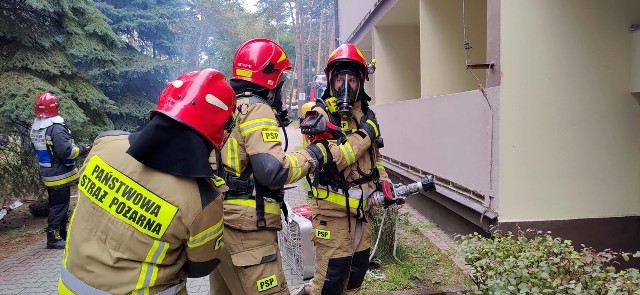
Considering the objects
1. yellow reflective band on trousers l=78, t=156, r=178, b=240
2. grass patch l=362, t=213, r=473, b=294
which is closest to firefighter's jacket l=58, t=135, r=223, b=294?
yellow reflective band on trousers l=78, t=156, r=178, b=240

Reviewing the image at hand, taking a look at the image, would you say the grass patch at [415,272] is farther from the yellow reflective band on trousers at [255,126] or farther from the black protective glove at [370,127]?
the yellow reflective band on trousers at [255,126]

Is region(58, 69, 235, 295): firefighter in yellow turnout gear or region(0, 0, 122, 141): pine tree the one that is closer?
region(58, 69, 235, 295): firefighter in yellow turnout gear

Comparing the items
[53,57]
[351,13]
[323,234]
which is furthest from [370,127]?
[351,13]

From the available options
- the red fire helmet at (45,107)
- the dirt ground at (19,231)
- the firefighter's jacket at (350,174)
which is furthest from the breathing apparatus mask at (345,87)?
the dirt ground at (19,231)

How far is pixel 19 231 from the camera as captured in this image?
693 centimetres

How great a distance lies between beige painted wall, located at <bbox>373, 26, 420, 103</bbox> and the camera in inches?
379

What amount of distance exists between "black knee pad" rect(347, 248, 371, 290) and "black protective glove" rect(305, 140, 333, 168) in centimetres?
83

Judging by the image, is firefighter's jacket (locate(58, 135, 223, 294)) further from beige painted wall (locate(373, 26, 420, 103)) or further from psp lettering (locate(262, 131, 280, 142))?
beige painted wall (locate(373, 26, 420, 103))

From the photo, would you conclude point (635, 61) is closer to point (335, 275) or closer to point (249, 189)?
point (335, 275)

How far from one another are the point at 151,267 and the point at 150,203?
26 centimetres

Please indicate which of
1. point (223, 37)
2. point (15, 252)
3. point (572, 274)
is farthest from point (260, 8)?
point (572, 274)

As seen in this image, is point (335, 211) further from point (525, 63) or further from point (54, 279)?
point (54, 279)

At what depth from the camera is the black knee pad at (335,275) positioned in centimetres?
305

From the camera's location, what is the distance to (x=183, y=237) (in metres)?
1.59
